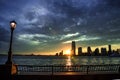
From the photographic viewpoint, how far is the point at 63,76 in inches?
657

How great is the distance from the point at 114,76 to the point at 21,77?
9498 mm

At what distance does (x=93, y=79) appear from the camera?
55.9 ft

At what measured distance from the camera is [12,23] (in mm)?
16906

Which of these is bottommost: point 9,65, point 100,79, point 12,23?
point 100,79

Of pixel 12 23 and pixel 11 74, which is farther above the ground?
pixel 12 23

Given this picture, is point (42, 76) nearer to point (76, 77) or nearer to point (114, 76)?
point (76, 77)

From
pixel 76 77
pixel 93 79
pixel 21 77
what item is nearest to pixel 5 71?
pixel 21 77

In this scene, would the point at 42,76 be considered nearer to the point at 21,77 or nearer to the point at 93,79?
the point at 21,77

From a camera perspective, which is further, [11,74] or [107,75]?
[107,75]

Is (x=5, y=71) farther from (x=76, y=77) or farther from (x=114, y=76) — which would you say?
(x=114, y=76)

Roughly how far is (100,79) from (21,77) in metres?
7.93

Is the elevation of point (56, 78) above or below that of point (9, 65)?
below

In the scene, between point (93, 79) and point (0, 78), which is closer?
point (0, 78)

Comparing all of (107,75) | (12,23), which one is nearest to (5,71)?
(12,23)
